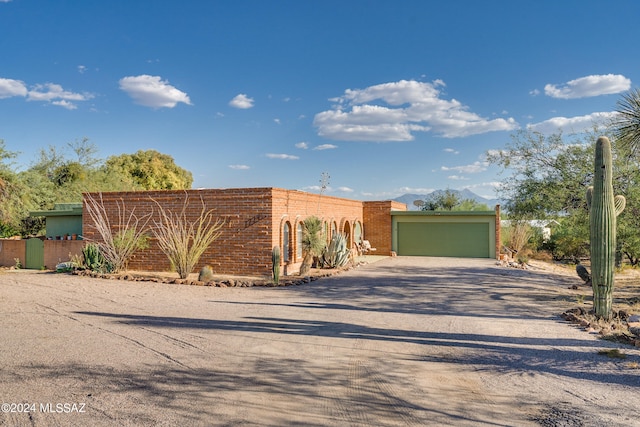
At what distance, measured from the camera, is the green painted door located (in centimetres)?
1797

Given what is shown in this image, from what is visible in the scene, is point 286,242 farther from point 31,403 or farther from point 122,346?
point 31,403

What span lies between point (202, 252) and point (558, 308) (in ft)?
34.9

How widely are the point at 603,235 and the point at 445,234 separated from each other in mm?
16452

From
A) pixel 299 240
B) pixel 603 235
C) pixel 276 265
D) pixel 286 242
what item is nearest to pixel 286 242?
pixel 286 242

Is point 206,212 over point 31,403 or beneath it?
over

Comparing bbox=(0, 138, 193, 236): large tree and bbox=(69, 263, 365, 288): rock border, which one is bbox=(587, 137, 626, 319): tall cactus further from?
bbox=(0, 138, 193, 236): large tree

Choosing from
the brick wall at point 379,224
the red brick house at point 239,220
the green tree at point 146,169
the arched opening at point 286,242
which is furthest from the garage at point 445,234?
the green tree at point 146,169

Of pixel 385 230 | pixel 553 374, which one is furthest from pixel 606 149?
pixel 385 230

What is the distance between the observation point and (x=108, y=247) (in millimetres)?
15695

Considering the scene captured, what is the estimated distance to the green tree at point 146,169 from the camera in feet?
135

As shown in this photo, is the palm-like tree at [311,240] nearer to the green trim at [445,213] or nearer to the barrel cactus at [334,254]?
the barrel cactus at [334,254]

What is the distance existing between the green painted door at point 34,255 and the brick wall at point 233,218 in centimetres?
220

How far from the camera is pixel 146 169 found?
43000mm

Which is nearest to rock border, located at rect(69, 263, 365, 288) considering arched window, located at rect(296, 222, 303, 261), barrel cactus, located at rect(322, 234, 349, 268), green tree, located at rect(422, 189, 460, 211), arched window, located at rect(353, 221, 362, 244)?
arched window, located at rect(296, 222, 303, 261)
